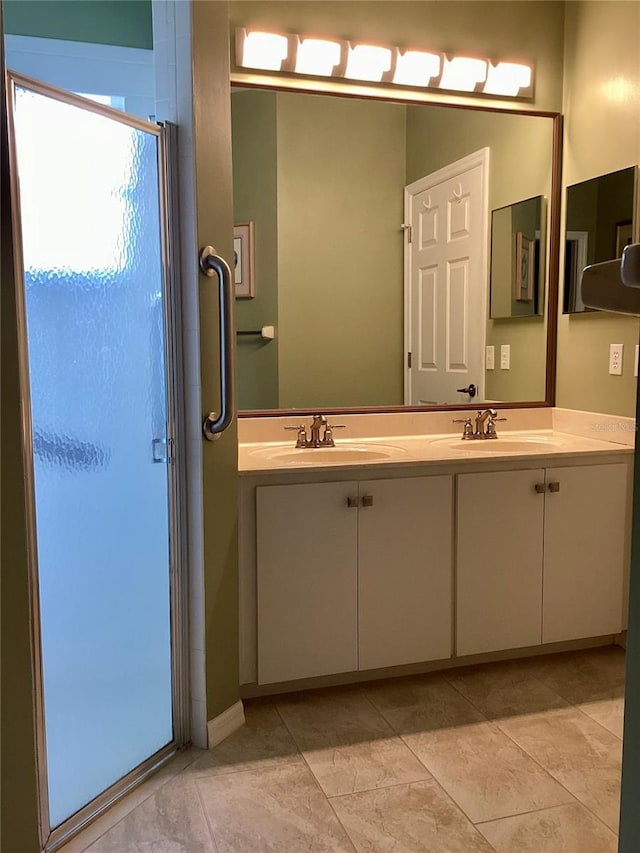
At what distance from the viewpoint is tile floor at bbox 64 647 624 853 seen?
1.71m

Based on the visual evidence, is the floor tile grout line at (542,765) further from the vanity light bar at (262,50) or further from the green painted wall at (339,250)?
the vanity light bar at (262,50)

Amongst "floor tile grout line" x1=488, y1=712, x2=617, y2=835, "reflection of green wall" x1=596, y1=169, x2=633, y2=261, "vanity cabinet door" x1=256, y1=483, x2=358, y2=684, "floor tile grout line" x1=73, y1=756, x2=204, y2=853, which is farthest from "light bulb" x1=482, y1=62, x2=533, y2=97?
"floor tile grout line" x1=73, y1=756, x2=204, y2=853

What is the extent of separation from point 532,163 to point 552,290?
1.68 feet

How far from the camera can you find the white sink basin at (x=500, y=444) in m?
2.78

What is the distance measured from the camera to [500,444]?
2.85 metres

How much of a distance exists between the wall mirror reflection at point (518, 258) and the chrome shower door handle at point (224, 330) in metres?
1.41

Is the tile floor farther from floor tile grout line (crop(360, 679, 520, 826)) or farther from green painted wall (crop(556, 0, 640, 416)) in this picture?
green painted wall (crop(556, 0, 640, 416))

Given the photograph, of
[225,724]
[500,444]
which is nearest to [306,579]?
[225,724]

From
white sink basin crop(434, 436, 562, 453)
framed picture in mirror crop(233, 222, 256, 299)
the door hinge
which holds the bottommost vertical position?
white sink basin crop(434, 436, 562, 453)

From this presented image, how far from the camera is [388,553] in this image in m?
2.38

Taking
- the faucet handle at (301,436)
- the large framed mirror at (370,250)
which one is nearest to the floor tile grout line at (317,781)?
the faucet handle at (301,436)

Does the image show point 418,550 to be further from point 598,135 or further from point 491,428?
point 598,135

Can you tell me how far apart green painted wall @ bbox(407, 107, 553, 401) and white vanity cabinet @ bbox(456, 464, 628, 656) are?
58 centimetres

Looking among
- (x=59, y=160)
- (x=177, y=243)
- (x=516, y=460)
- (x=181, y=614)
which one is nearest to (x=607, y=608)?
(x=516, y=460)
